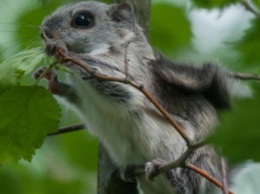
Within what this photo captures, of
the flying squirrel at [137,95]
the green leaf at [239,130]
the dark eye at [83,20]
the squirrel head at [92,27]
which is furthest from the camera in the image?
the dark eye at [83,20]

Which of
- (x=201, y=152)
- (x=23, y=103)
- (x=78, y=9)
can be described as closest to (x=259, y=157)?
(x=23, y=103)

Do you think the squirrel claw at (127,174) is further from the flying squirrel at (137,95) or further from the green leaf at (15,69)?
the green leaf at (15,69)

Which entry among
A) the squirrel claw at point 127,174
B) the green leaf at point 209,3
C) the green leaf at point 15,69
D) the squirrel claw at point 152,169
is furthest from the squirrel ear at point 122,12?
the green leaf at point 15,69

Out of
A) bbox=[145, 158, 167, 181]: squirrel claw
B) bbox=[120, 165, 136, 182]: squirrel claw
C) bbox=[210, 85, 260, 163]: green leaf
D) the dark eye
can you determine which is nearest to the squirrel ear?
the dark eye

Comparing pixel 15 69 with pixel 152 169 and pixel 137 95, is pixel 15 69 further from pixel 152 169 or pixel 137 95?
pixel 137 95

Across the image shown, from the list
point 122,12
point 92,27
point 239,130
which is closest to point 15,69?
point 239,130

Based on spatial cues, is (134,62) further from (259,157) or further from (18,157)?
(259,157)
